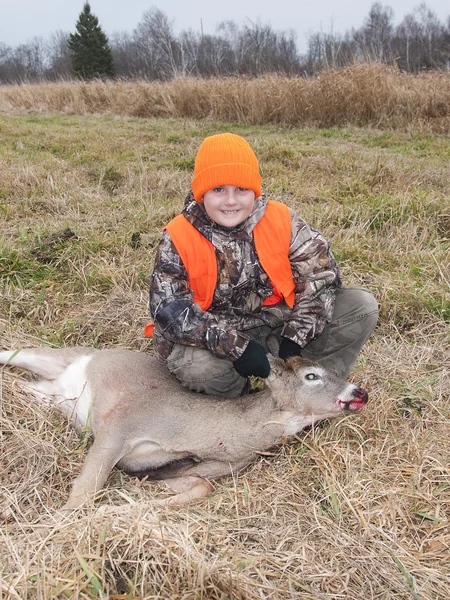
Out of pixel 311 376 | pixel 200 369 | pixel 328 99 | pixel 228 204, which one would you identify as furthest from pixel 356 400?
pixel 328 99

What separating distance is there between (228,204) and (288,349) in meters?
0.74

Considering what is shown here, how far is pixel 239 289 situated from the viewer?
2902 mm

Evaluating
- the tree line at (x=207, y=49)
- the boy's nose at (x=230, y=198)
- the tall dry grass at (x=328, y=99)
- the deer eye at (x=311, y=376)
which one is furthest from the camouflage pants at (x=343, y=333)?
the tree line at (x=207, y=49)

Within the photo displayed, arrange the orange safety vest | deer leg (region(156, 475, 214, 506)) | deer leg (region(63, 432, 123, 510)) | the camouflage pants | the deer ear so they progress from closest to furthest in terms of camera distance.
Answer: deer leg (region(63, 432, 123, 510)) → deer leg (region(156, 475, 214, 506)) → the deer ear → the orange safety vest → the camouflage pants

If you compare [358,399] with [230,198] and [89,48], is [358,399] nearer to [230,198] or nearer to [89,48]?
[230,198]

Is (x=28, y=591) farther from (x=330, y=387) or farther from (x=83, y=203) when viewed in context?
(x=83, y=203)

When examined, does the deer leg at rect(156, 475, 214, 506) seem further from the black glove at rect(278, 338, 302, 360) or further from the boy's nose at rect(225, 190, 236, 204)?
the boy's nose at rect(225, 190, 236, 204)

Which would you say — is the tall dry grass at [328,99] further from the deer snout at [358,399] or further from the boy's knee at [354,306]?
the deer snout at [358,399]

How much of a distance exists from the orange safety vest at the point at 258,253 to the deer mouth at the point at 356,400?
24.2 inches

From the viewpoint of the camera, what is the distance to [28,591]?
169 cm

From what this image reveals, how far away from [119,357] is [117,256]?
152 centimetres

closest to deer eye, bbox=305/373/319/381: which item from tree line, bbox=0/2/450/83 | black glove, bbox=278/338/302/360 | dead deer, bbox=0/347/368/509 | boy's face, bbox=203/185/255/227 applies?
dead deer, bbox=0/347/368/509

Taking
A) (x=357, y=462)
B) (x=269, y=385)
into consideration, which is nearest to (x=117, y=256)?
(x=269, y=385)

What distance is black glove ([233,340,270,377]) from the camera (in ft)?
8.44
